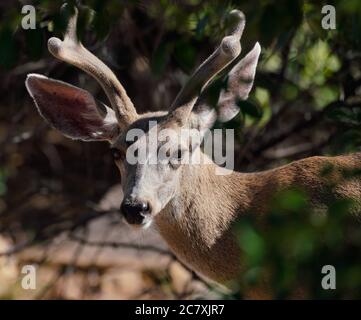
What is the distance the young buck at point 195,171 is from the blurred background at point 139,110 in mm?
161

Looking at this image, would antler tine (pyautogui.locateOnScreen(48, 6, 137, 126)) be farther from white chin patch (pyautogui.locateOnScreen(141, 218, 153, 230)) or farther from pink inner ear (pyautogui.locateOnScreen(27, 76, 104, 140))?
white chin patch (pyautogui.locateOnScreen(141, 218, 153, 230))

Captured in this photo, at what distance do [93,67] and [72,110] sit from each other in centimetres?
35

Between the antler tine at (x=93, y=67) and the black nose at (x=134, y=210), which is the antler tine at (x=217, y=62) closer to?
the antler tine at (x=93, y=67)

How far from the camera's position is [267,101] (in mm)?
7023

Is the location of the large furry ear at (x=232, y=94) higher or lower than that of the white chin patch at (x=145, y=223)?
higher

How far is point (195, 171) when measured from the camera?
4973 millimetres

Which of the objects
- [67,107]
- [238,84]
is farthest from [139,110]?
[238,84]

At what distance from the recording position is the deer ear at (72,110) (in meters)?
5.13

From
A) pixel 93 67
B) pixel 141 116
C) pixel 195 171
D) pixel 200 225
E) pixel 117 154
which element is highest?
pixel 93 67

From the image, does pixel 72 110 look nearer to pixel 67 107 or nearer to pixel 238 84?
pixel 67 107

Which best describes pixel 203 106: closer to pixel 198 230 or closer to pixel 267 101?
pixel 198 230

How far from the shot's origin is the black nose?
4.52 metres

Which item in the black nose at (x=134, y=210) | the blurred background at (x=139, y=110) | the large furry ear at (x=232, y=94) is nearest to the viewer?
the black nose at (x=134, y=210)

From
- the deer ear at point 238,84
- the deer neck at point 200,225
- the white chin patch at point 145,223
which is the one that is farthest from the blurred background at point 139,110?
the white chin patch at point 145,223
